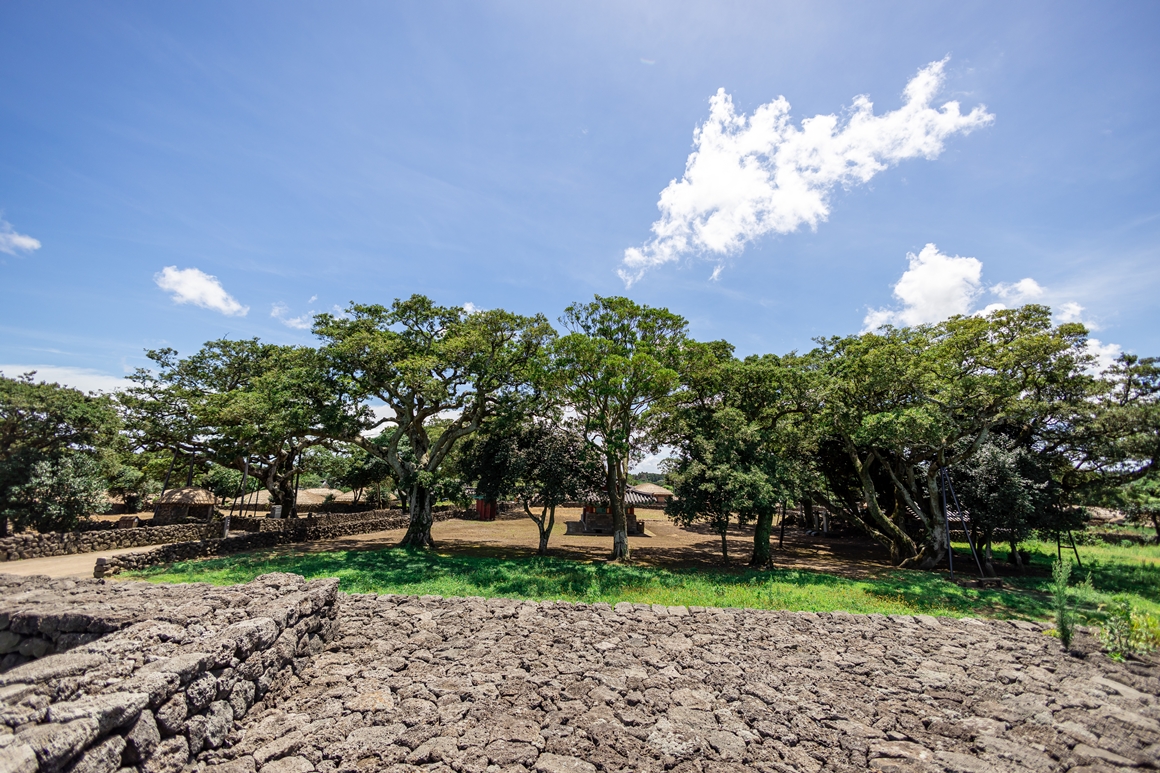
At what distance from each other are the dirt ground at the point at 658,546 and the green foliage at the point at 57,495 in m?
8.31

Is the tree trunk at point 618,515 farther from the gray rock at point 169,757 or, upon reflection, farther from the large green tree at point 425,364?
the gray rock at point 169,757

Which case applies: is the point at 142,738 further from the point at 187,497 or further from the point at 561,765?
the point at 187,497

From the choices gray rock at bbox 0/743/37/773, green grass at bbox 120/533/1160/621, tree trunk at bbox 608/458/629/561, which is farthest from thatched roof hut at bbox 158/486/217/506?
gray rock at bbox 0/743/37/773

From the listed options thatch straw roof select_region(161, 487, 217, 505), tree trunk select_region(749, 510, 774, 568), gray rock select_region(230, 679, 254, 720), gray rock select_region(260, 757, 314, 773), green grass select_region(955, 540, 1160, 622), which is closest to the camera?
gray rock select_region(260, 757, 314, 773)

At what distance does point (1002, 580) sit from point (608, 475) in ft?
46.7

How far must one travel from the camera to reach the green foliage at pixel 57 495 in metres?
18.3

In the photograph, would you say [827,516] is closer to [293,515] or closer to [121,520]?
[293,515]

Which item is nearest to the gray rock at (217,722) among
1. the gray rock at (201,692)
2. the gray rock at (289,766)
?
the gray rock at (201,692)

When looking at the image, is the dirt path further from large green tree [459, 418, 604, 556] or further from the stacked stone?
the stacked stone

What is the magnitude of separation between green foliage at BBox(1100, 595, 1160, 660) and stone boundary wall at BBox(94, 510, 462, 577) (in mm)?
24665

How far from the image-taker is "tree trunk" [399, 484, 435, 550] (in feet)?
71.4

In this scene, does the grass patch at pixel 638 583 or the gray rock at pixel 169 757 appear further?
the grass patch at pixel 638 583

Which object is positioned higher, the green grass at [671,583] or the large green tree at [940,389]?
the large green tree at [940,389]

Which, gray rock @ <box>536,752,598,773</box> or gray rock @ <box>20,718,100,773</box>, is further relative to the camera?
gray rock @ <box>536,752,598,773</box>
